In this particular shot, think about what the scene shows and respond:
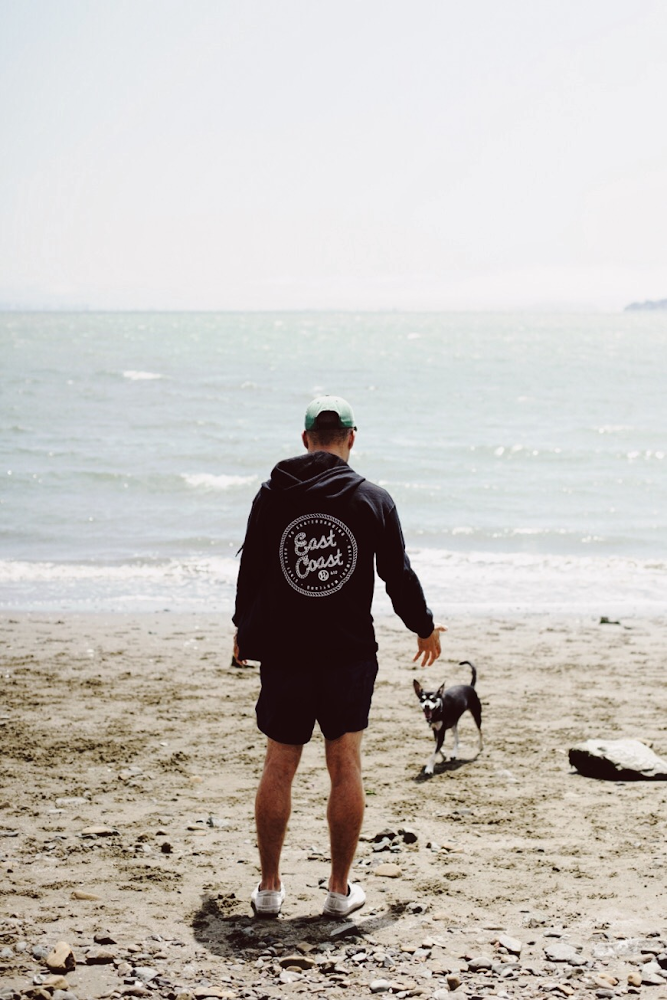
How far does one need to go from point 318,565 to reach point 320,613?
6.9 inches

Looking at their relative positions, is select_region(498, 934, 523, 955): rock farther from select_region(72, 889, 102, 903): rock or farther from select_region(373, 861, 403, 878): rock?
select_region(72, 889, 102, 903): rock

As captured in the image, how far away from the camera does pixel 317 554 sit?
12.6ft

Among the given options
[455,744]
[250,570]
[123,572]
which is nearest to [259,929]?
[250,570]

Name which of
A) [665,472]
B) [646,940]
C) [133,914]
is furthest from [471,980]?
[665,472]

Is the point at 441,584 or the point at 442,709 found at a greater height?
the point at 441,584

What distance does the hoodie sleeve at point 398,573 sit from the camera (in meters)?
3.92

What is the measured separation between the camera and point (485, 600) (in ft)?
38.9

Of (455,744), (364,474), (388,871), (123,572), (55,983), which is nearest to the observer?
(55,983)

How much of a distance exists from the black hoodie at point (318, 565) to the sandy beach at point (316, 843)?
3.48 feet

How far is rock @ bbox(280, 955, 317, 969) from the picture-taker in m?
3.63

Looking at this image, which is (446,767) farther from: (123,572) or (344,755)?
(123,572)

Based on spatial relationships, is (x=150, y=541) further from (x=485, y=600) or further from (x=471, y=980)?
(x=471, y=980)

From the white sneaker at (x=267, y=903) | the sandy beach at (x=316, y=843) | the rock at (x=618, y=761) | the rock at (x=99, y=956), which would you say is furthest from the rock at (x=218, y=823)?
the rock at (x=618, y=761)

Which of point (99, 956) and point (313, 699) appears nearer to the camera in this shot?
point (99, 956)
